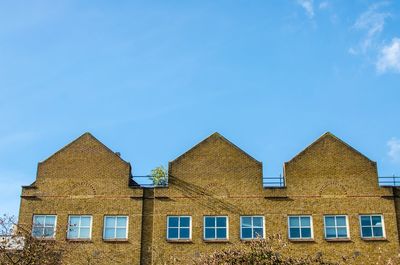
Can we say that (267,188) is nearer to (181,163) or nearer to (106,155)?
(181,163)

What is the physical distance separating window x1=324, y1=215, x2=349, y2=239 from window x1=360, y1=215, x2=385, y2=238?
0.97 m

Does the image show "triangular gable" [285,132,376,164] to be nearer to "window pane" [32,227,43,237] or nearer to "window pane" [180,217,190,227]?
"window pane" [180,217,190,227]

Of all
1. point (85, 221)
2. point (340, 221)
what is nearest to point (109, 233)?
point (85, 221)

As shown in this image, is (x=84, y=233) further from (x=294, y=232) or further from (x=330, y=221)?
(x=330, y=221)

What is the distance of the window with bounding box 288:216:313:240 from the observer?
34906mm

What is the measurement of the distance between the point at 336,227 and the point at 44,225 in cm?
1734

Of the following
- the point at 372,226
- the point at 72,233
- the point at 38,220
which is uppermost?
the point at 38,220

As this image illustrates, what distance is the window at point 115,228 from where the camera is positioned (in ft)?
116

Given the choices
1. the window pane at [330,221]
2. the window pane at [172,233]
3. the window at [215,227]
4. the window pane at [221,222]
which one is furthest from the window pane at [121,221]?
the window pane at [330,221]

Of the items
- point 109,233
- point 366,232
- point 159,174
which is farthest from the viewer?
point 159,174

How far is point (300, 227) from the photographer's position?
115ft

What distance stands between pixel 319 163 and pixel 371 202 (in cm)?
380

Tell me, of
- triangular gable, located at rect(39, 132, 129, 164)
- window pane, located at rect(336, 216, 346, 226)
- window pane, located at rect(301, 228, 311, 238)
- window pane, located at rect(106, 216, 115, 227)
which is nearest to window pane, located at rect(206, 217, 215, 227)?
window pane, located at rect(301, 228, 311, 238)

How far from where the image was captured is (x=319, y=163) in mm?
36375
